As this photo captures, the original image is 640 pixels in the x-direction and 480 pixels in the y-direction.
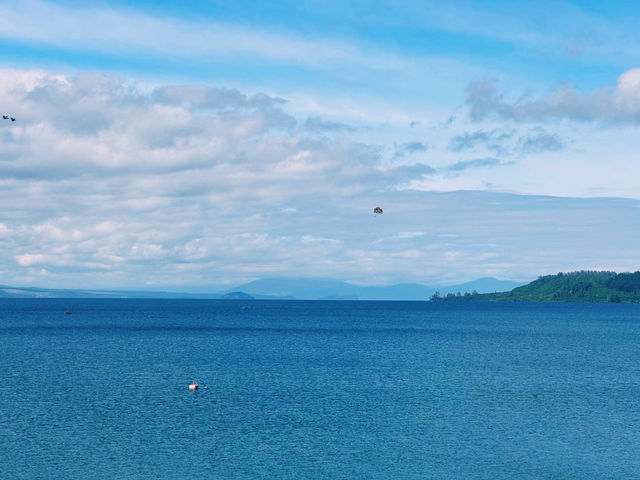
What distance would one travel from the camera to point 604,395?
328 feet

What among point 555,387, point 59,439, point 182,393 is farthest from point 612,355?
point 59,439

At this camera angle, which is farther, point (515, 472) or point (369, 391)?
point (369, 391)

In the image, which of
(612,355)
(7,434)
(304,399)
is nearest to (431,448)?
(304,399)

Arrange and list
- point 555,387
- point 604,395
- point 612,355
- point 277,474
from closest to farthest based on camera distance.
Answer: point 277,474, point 604,395, point 555,387, point 612,355

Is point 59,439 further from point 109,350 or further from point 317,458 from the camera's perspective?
point 109,350

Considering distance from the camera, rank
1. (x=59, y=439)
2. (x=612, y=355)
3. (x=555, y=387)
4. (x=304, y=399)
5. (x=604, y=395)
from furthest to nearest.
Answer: (x=612, y=355)
(x=555, y=387)
(x=604, y=395)
(x=304, y=399)
(x=59, y=439)

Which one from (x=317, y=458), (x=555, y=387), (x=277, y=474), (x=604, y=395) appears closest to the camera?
(x=277, y=474)

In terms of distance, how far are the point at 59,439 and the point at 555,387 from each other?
235ft

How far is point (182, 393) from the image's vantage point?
98.6 metres

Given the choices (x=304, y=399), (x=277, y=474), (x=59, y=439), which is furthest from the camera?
(x=304, y=399)

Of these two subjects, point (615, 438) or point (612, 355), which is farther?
point (612, 355)

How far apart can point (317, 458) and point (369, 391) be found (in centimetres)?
3610

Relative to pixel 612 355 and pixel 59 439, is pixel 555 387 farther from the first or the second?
pixel 59 439

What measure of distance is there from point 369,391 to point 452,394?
11793 millimetres
